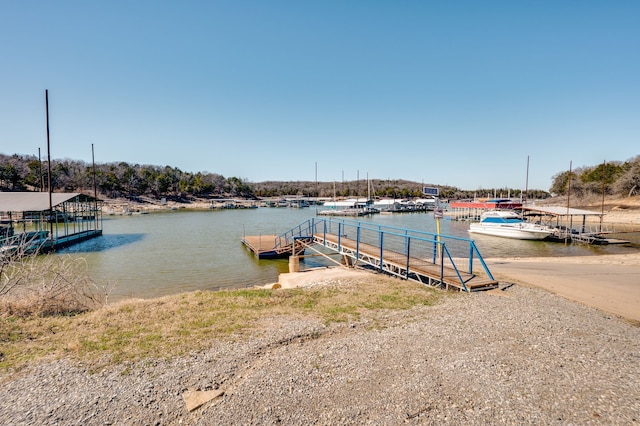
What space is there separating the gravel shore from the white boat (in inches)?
1135

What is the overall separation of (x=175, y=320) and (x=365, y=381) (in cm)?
495

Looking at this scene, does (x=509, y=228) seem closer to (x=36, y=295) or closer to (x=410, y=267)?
(x=410, y=267)

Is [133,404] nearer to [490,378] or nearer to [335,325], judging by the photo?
[335,325]

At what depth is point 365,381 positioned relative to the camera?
16.4ft

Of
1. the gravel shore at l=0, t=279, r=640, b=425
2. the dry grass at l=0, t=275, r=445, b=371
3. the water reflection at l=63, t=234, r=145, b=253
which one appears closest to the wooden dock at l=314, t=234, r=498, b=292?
the dry grass at l=0, t=275, r=445, b=371

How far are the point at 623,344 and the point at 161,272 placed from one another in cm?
2062

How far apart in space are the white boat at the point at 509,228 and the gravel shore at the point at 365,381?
28.8 metres

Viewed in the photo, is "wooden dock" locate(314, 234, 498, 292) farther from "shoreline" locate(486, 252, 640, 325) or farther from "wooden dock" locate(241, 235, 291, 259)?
"wooden dock" locate(241, 235, 291, 259)

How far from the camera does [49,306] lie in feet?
27.6

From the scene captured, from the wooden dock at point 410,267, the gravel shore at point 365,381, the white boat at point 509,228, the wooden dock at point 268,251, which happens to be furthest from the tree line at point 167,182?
the gravel shore at point 365,381

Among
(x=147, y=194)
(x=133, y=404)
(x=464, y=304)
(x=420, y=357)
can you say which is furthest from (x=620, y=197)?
(x=147, y=194)

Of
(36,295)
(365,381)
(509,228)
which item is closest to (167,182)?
(509,228)

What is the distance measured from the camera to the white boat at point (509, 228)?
31.8 m

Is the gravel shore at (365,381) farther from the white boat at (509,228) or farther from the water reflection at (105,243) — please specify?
the white boat at (509,228)
